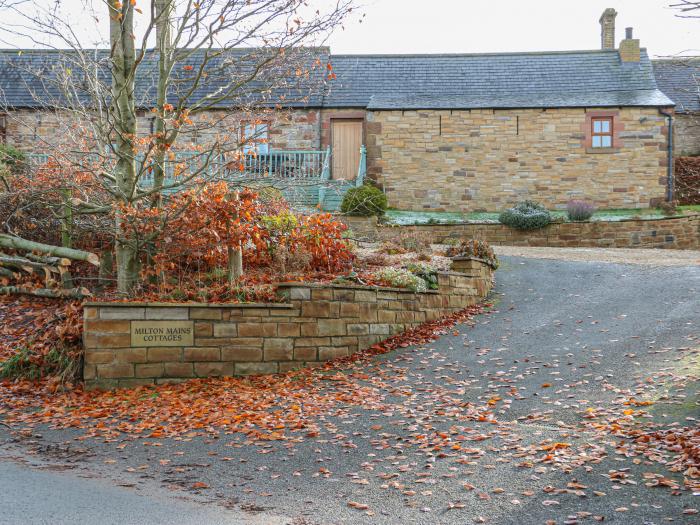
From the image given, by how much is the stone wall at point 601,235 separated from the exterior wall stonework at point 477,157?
3233 mm

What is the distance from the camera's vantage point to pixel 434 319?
11539 mm

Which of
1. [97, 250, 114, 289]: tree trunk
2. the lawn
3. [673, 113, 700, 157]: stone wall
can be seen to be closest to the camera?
[97, 250, 114, 289]: tree trunk

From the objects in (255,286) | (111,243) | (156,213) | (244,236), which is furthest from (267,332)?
(111,243)

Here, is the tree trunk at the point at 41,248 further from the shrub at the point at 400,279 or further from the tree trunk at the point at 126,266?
the shrub at the point at 400,279

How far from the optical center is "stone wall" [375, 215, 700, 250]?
20.3 metres

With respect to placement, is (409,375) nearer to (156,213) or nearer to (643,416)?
(643,416)

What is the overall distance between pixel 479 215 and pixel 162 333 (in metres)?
15.9

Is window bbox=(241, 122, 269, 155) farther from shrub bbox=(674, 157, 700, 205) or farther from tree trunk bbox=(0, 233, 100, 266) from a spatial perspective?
shrub bbox=(674, 157, 700, 205)

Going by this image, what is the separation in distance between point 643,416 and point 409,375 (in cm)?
295

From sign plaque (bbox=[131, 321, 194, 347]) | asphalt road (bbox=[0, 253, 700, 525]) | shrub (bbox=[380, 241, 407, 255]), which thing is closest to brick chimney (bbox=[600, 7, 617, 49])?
shrub (bbox=[380, 241, 407, 255])

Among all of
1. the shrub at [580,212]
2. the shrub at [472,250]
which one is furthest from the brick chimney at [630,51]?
the shrub at [472,250]

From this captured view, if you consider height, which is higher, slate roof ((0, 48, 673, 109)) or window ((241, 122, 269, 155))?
slate roof ((0, 48, 673, 109))

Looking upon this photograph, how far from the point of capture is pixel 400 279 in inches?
432

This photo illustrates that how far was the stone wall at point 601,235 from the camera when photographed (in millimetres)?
20281
